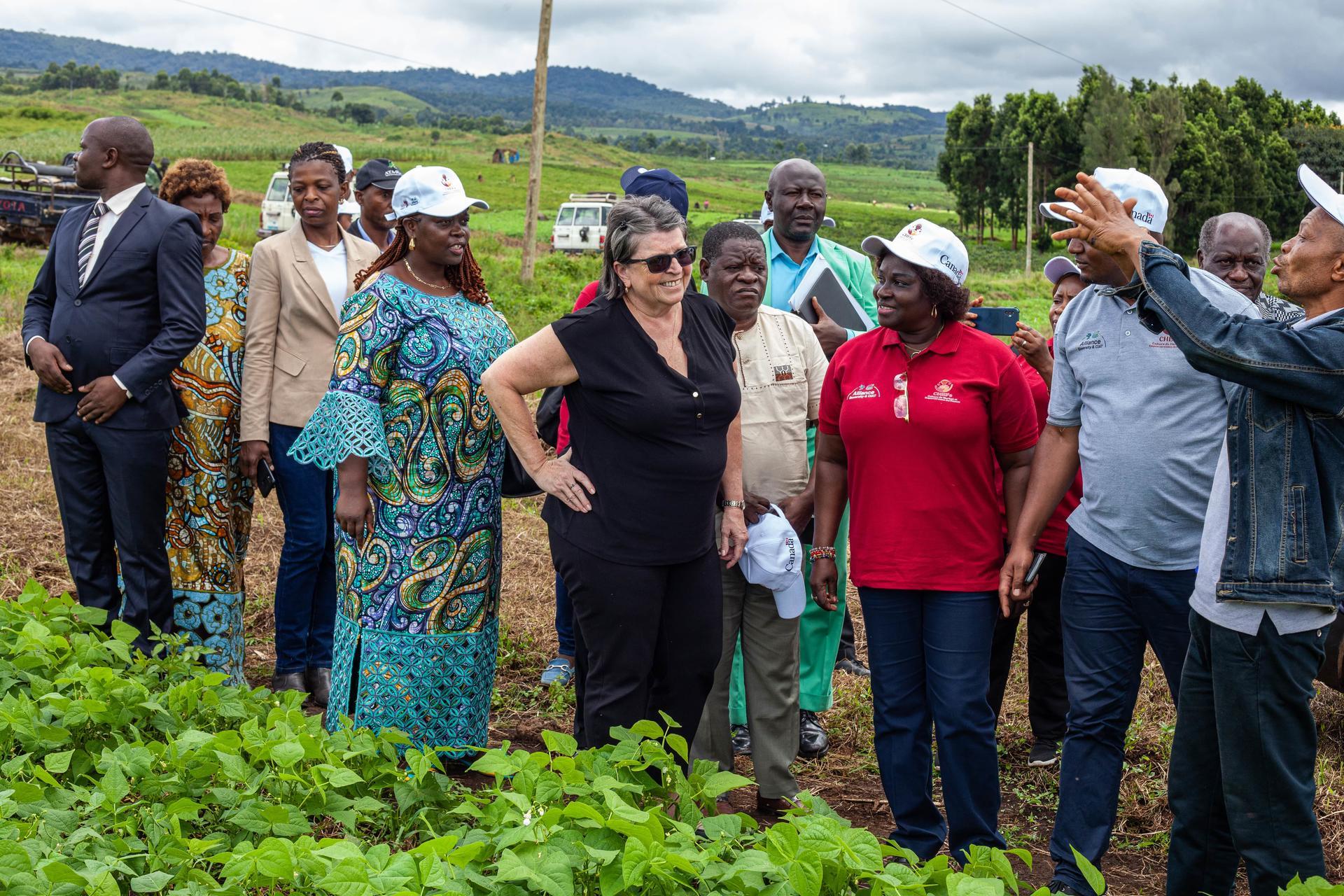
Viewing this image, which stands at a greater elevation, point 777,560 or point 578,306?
point 578,306

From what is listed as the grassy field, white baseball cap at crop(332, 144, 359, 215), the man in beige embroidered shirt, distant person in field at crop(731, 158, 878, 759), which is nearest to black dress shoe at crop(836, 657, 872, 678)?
the grassy field

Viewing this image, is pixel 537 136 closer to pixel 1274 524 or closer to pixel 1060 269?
pixel 1060 269

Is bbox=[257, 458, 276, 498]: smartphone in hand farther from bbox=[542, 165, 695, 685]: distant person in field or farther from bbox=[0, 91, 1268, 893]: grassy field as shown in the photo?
bbox=[542, 165, 695, 685]: distant person in field

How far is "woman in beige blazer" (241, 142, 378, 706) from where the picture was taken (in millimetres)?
4879

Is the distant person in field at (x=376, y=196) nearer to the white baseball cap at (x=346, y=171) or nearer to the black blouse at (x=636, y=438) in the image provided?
the white baseball cap at (x=346, y=171)

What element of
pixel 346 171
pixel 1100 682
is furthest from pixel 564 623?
pixel 1100 682

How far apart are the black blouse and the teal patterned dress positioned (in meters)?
0.67

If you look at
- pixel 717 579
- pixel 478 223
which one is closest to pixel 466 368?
pixel 717 579

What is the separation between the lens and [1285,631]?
9.23 feet

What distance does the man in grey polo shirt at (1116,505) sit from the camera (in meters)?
3.35

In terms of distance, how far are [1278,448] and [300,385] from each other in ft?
12.0

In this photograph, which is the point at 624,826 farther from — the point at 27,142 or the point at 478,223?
the point at 27,142

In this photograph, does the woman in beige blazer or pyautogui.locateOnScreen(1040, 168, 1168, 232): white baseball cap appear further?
the woman in beige blazer

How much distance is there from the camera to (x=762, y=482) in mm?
4180
